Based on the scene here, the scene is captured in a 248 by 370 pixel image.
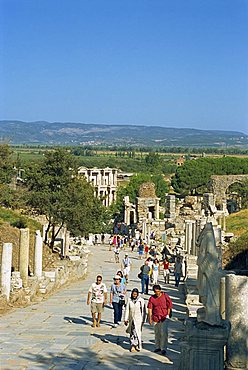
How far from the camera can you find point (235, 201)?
209 ft

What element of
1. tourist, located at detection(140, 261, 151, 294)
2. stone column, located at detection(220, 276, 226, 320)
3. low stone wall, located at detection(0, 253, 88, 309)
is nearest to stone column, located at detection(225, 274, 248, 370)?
stone column, located at detection(220, 276, 226, 320)

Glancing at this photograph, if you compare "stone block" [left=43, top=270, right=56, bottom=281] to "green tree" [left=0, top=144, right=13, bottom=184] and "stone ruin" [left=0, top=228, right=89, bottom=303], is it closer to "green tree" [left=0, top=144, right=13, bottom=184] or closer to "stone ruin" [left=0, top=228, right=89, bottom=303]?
"stone ruin" [left=0, top=228, right=89, bottom=303]

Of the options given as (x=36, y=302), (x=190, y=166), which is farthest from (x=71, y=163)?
(x=190, y=166)

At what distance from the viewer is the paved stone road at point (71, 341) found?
970 cm

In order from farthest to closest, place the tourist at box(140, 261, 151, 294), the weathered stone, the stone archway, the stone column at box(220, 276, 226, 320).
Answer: the stone archway, the tourist at box(140, 261, 151, 294), the stone column at box(220, 276, 226, 320), the weathered stone

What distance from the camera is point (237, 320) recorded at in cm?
879

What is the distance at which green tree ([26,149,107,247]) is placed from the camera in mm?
30797

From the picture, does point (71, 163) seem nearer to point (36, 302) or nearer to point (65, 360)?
point (36, 302)

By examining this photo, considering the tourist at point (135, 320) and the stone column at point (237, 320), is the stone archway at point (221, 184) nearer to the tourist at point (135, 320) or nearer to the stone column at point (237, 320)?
the tourist at point (135, 320)

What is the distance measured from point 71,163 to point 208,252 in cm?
2535

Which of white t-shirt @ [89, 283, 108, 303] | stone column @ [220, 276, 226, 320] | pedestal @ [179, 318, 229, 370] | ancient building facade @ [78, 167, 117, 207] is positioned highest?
stone column @ [220, 276, 226, 320]

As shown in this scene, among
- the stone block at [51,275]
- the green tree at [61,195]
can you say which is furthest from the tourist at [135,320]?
the green tree at [61,195]

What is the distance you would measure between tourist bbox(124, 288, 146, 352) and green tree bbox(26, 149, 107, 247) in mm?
19837

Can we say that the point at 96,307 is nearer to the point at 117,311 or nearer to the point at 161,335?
the point at 117,311
